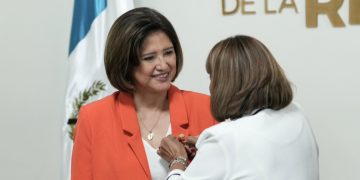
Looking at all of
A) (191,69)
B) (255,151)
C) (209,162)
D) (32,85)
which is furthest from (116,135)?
(32,85)

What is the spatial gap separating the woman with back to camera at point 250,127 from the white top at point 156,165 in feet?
0.55

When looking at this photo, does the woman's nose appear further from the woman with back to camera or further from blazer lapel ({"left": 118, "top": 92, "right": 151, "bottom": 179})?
the woman with back to camera

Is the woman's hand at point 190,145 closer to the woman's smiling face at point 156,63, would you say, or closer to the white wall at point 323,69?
the woman's smiling face at point 156,63

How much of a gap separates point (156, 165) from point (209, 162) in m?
0.37

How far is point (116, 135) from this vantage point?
5.90ft

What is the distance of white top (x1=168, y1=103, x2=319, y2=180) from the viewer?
55.2 inches

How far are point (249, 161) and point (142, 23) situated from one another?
0.65 meters

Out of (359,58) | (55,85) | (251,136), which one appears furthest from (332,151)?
(55,85)

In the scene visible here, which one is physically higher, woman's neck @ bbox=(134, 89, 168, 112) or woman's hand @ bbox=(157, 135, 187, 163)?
woman's neck @ bbox=(134, 89, 168, 112)

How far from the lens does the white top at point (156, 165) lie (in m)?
1.76

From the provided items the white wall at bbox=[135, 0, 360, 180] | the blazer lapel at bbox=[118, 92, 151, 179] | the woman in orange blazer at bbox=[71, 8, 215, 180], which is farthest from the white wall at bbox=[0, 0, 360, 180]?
the blazer lapel at bbox=[118, 92, 151, 179]

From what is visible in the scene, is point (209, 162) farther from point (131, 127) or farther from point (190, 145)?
point (131, 127)

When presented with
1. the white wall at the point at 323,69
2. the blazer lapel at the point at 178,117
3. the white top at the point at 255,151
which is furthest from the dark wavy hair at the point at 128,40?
the white wall at the point at 323,69

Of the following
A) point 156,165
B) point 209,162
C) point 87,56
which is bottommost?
point 156,165
